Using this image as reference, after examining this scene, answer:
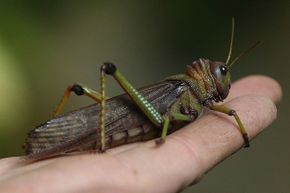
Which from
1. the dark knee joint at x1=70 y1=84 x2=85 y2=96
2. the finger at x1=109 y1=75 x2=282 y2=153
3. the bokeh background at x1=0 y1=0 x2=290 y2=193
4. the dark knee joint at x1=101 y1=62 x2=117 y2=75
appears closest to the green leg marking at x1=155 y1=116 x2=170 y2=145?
the dark knee joint at x1=101 y1=62 x2=117 y2=75

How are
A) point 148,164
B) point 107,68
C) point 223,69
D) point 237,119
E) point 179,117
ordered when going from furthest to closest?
point 223,69 → point 179,117 → point 237,119 → point 107,68 → point 148,164

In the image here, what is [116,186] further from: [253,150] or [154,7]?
[154,7]

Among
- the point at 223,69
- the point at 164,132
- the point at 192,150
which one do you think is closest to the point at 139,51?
the point at 223,69

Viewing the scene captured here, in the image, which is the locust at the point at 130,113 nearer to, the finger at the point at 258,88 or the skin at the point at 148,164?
the skin at the point at 148,164

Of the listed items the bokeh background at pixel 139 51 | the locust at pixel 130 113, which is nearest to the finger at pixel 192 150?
the locust at pixel 130 113

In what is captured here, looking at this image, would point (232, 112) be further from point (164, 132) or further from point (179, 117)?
point (164, 132)

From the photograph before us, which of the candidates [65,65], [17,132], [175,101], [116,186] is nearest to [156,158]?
[116,186]
